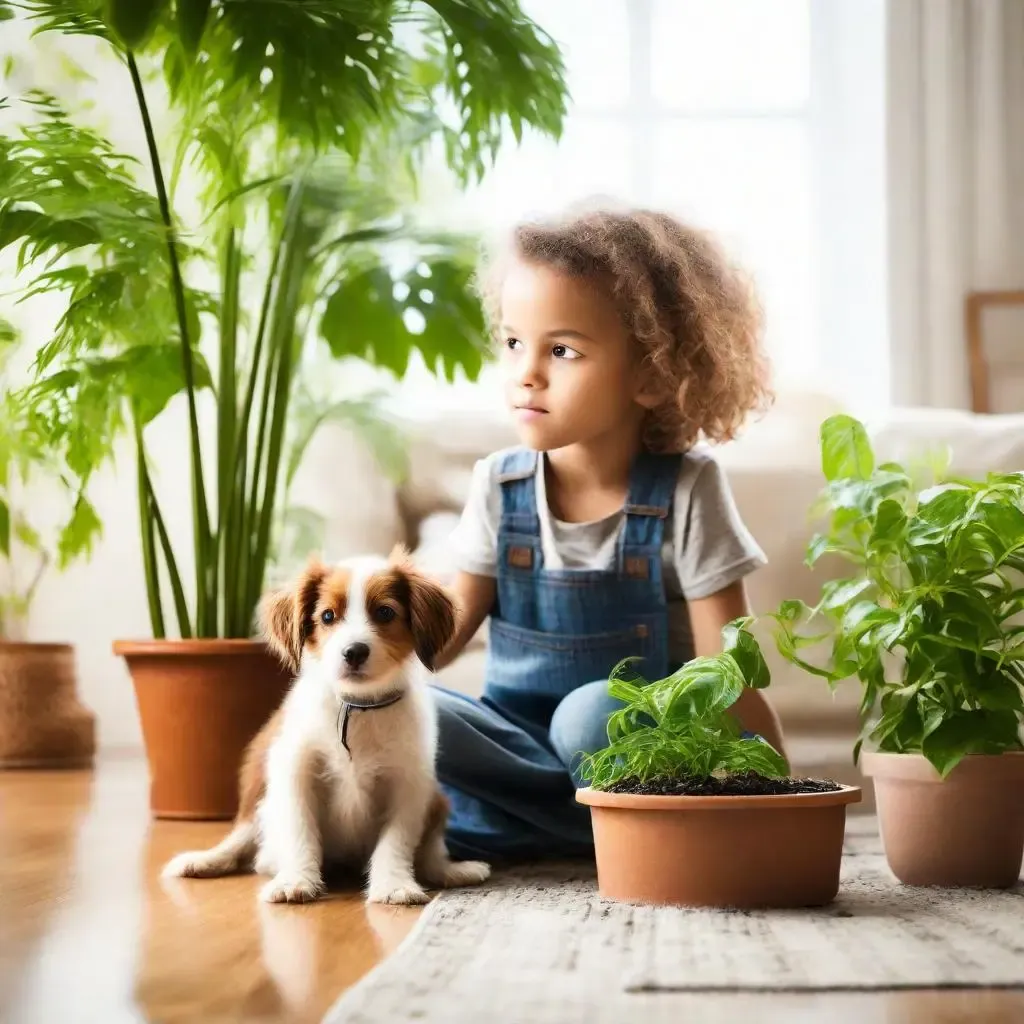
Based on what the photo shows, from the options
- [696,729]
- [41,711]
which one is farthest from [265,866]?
[41,711]

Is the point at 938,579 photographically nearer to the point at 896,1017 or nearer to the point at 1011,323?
the point at 896,1017

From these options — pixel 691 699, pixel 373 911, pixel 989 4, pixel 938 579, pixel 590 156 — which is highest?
pixel 989 4

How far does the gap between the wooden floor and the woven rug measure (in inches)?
1.4

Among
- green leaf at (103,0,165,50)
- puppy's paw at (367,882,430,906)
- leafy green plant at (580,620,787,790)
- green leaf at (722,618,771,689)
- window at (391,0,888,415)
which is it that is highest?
window at (391,0,888,415)

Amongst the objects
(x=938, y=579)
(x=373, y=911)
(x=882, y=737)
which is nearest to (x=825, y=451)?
(x=938, y=579)

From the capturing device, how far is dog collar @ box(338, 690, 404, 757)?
156 cm

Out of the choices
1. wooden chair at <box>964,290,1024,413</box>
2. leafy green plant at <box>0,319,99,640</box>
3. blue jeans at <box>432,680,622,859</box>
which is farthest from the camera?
wooden chair at <box>964,290,1024,413</box>

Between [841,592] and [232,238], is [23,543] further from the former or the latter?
[841,592]

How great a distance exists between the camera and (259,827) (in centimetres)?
169

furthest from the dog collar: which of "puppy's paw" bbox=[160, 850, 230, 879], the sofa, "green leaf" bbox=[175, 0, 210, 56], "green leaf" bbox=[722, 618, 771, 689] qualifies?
"green leaf" bbox=[175, 0, 210, 56]

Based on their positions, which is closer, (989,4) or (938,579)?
(938,579)

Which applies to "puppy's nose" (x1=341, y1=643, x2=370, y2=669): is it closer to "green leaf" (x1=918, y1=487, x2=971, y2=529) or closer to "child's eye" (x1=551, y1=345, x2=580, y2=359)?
"child's eye" (x1=551, y1=345, x2=580, y2=359)

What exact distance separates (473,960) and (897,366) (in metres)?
3.61

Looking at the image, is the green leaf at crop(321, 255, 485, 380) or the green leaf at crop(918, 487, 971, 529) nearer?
the green leaf at crop(918, 487, 971, 529)
